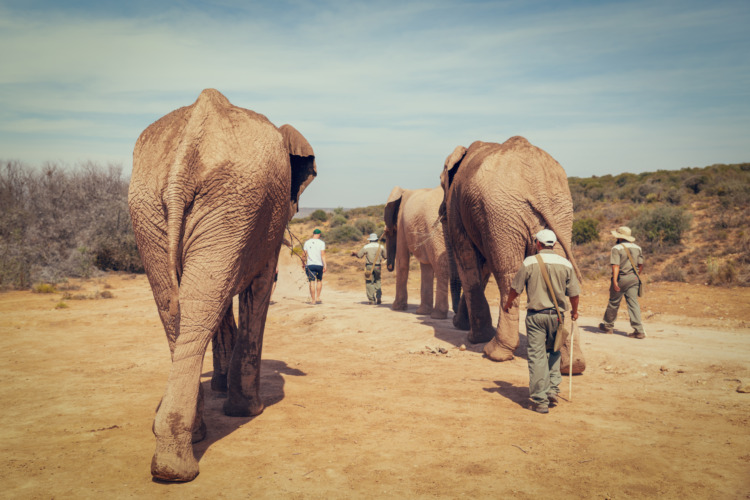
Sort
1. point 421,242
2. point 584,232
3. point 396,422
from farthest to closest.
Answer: point 584,232 → point 421,242 → point 396,422

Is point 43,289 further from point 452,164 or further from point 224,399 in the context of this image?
point 452,164

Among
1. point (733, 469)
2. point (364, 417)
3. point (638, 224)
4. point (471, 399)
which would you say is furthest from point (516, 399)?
point (638, 224)

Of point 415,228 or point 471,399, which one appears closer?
point 471,399

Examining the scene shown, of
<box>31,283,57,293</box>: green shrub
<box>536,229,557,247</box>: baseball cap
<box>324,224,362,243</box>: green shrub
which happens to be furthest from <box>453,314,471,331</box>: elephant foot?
<box>324,224,362,243</box>: green shrub

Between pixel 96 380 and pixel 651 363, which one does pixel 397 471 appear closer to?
pixel 96 380

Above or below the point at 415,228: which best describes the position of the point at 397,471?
below

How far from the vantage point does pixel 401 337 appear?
9.63 m

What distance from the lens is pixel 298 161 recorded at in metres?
5.54

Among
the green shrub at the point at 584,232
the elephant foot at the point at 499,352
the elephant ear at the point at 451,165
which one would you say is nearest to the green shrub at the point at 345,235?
the green shrub at the point at 584,232

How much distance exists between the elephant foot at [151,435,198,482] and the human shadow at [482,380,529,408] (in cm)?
361

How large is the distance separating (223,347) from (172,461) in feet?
7.02

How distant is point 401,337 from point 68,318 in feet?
25.0

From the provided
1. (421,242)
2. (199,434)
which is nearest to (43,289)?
(421,242)

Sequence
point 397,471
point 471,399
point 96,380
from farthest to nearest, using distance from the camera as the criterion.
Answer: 1. point 96,380
2. point 471,399
3. point 397,471
